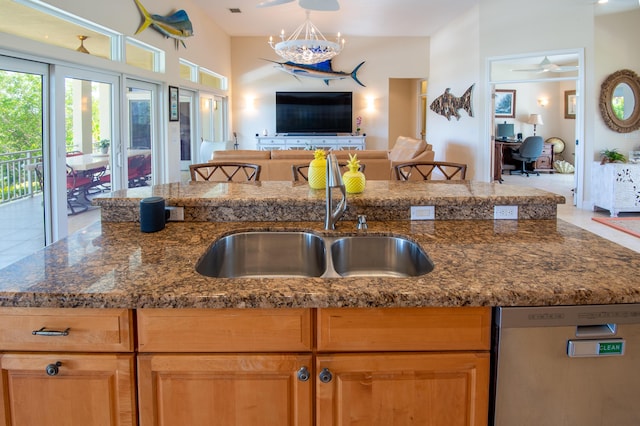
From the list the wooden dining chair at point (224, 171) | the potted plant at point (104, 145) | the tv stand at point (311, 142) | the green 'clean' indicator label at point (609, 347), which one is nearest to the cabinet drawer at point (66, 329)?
the green 'clean' indicator label at point (609, 347)

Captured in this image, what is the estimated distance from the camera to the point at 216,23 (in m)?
8.75

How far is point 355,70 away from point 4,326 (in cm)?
984

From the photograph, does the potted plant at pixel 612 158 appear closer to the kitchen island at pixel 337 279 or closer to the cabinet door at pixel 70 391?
the kitchen island at pixel 337 279

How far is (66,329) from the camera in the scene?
114 cm

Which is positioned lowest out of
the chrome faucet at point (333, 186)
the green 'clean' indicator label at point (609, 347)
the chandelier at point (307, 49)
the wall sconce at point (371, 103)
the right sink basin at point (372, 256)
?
the green 'clean' indicator label at point (609, 347)

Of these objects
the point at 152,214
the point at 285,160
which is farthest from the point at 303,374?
the point at 285,160

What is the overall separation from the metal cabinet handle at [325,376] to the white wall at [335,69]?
959cm

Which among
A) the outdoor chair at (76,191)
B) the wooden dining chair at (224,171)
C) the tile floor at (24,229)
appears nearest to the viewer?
the wooden dining chair at (224,171)

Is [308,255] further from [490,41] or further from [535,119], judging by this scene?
[535,119]

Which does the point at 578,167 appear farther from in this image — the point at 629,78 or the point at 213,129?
the point at 213,129

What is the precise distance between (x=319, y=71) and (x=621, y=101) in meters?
5.71

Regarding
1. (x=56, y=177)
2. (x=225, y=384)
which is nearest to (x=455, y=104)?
(x=56, y=177)

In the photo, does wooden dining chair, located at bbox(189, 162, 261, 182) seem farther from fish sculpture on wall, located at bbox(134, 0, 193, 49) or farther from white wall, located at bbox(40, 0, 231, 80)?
fish sculpture on wall, located at bbox(134, 0, 193, 49)

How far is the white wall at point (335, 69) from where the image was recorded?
33.3ft
